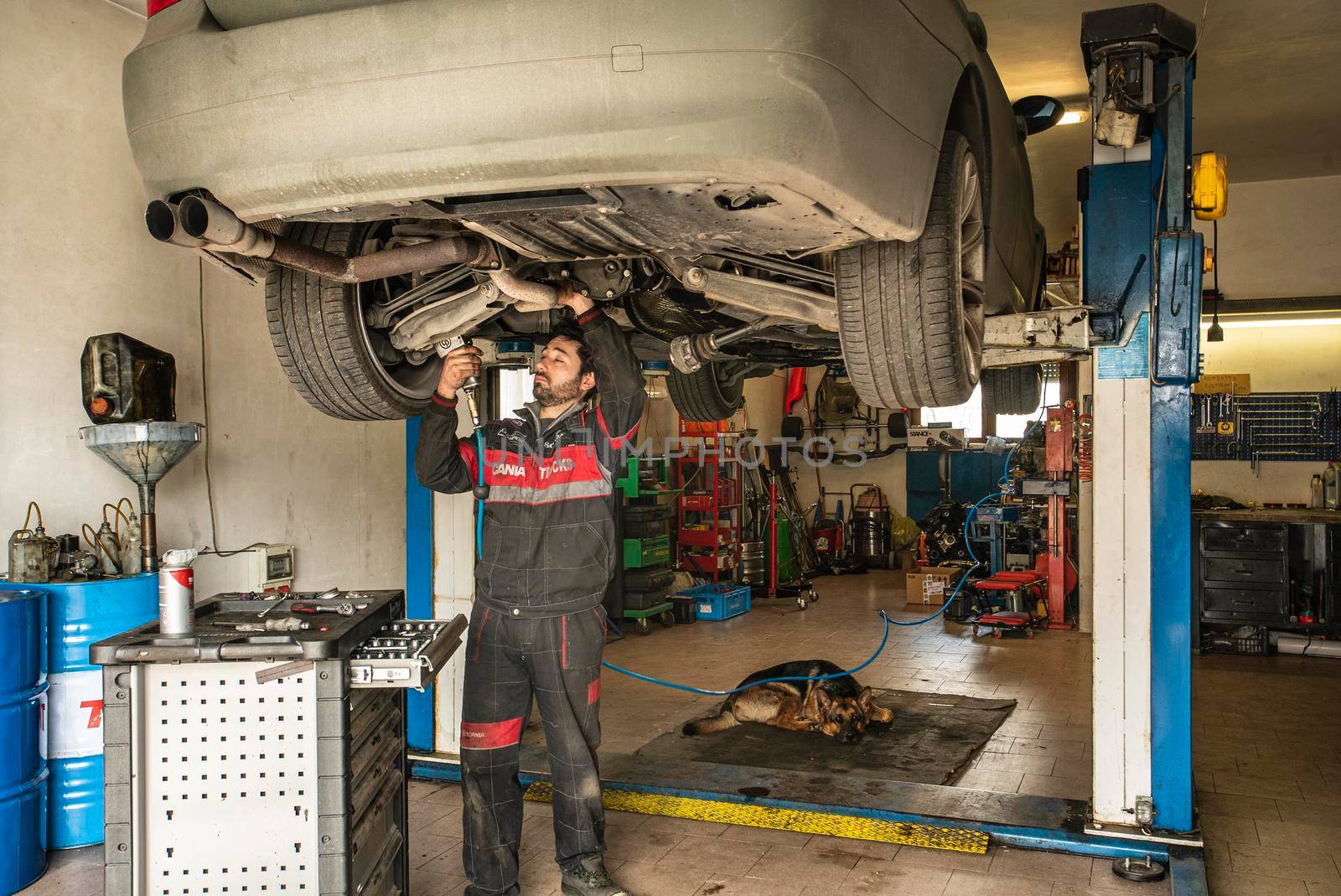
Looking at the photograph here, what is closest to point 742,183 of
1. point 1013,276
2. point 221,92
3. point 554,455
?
point 221,92

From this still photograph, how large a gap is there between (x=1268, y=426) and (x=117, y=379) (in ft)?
25.1

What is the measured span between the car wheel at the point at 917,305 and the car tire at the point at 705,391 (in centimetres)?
194

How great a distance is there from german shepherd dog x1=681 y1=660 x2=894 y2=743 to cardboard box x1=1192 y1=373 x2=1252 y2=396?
4.67 m

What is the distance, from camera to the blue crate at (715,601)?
802 centimetres

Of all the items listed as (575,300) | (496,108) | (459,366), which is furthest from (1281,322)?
(496,108)

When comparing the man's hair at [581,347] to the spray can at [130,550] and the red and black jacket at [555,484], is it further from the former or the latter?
the spray can at [130,550]

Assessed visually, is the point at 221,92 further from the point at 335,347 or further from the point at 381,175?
the point at 335,347

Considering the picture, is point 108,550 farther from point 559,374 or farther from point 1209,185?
point 1209,185

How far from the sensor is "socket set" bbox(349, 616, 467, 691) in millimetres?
2102

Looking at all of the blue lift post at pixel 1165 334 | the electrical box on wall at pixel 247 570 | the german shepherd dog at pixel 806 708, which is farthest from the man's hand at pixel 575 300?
the german shepherd dog at pixel 806 708

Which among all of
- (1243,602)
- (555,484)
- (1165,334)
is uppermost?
(1165,334)

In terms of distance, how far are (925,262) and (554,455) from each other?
1.23 metres

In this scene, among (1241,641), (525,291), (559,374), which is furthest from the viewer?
(1241,641)

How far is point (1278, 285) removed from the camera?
24.3ft
